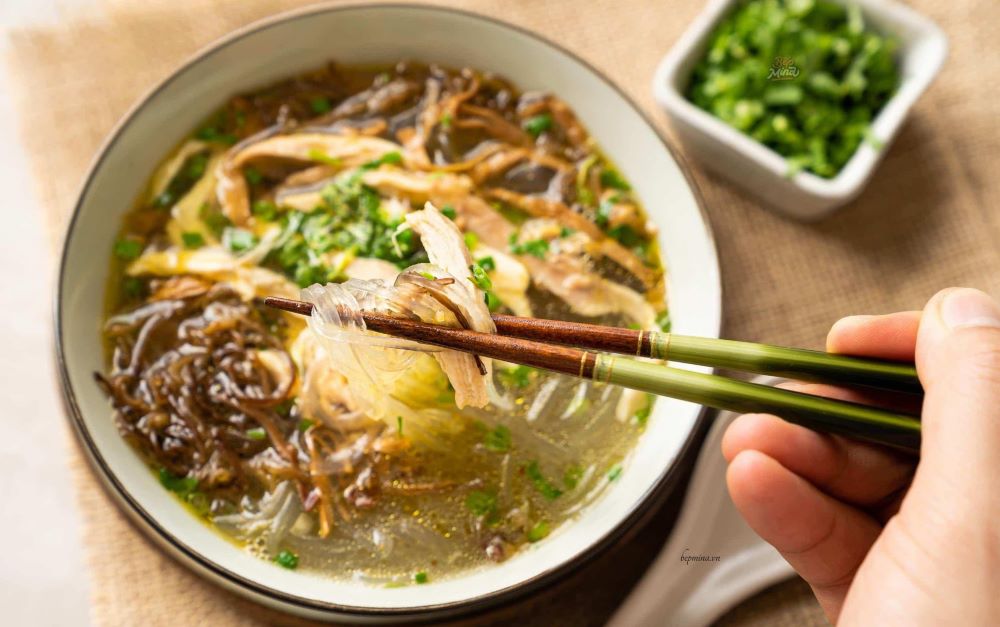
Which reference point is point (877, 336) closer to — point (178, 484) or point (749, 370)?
point (749, 370)

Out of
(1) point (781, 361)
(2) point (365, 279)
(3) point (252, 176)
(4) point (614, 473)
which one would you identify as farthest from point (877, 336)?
(3) point (252, 176)

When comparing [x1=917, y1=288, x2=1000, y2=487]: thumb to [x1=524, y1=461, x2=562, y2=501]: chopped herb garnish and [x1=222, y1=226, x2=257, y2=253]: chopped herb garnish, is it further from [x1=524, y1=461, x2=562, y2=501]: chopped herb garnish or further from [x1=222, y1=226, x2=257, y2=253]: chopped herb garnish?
[x1=222, y1=226, x2=257, y2=253]: chopped herb garnish

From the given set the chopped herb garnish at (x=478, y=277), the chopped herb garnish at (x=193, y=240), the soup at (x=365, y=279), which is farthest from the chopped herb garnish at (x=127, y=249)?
the chopped herb garnish at (x=478, y=277)

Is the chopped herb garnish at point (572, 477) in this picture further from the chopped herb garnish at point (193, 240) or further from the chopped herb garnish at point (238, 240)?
the chopped herb garnish at point (193, 240)

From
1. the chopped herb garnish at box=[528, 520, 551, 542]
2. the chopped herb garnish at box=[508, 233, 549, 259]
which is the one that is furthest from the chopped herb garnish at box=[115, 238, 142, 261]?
the chopped herb garnish at box=[528, 520, 551, 542]

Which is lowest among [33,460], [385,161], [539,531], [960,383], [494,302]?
[539,531]

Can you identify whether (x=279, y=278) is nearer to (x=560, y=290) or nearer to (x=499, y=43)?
(x=560, y=290)
